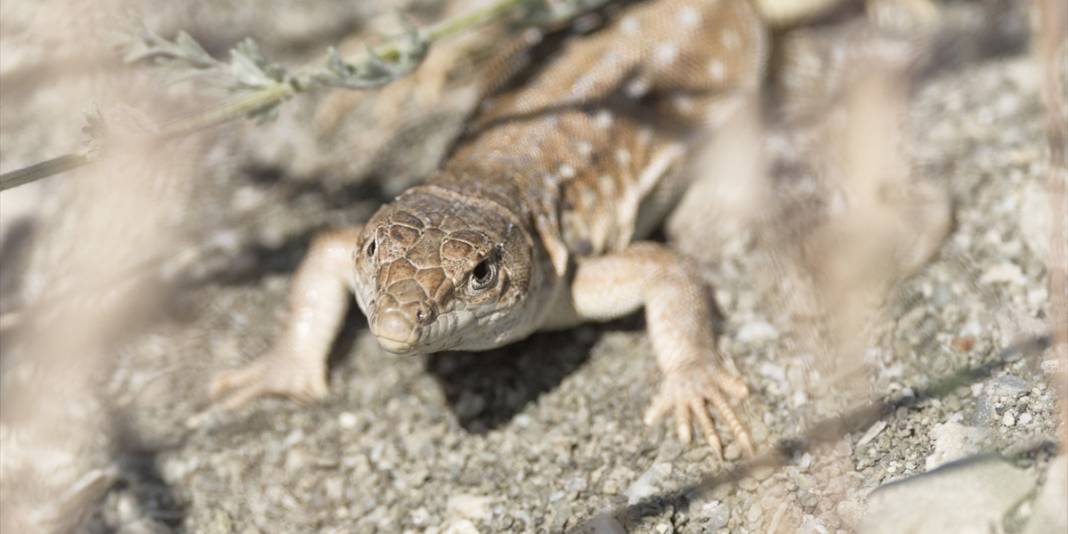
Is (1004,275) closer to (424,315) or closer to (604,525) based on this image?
(604,525)

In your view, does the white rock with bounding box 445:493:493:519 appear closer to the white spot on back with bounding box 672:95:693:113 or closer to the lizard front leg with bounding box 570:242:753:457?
the lizard front leg with bounding box 570:242:753:457

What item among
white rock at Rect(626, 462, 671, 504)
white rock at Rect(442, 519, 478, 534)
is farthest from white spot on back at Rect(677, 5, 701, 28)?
white rock at Rect(442, 519, 478, 534)

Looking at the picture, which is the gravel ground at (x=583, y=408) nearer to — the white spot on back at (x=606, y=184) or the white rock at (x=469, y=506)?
the white rock at (x=469, y=506)

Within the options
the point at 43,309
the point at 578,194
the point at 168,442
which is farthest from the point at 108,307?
the point at 578,194

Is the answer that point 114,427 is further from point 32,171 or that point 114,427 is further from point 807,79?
point 807,79

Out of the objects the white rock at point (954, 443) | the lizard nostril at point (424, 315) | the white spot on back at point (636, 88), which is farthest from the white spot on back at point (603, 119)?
the white rock at point (954, 443)

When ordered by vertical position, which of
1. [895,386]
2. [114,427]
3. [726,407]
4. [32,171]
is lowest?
[114,427]
